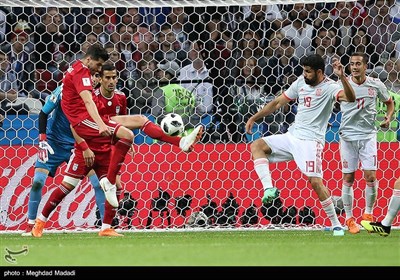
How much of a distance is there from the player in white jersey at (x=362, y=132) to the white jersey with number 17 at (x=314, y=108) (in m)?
0.64

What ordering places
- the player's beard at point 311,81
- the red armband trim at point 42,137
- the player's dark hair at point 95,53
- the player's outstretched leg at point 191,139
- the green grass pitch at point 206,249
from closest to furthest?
1. the green grass pitch at point 206,249
2. the player's outstretched leg at point 191,139
3. the player's dark hair at point 95,53
4. the player's beard at point 311,81
5. the red armband trim at point 42,137

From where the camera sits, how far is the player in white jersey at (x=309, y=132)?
10.2 m

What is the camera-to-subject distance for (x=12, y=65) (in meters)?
11.9

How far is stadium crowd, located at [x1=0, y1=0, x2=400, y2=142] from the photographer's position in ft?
39.2

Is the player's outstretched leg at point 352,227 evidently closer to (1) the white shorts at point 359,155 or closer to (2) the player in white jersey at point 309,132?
(2) the player in white jersey at point 309,132

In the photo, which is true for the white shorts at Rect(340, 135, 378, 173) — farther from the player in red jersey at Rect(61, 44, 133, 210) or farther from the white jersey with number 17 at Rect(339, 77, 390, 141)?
the player in red jersey at Rect(61, 44, 133, 210)

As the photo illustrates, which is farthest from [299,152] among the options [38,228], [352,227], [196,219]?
[38,228]

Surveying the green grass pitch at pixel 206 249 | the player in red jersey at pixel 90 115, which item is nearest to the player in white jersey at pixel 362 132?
the green grass pitch at pixel 206 249

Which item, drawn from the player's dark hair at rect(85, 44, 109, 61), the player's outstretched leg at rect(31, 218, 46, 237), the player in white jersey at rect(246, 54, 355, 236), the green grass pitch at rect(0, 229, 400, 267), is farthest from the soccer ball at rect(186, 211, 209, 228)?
the player's dark hair at rect(85, 44, 109, 61)

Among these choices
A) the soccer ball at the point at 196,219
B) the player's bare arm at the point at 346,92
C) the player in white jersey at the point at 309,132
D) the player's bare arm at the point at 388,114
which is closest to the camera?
the player's bare arm at the point at 346,92

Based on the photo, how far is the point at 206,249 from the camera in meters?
8.35

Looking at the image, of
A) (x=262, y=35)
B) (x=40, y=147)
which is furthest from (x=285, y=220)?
(x=40, y=147)

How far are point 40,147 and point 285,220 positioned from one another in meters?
3.08
